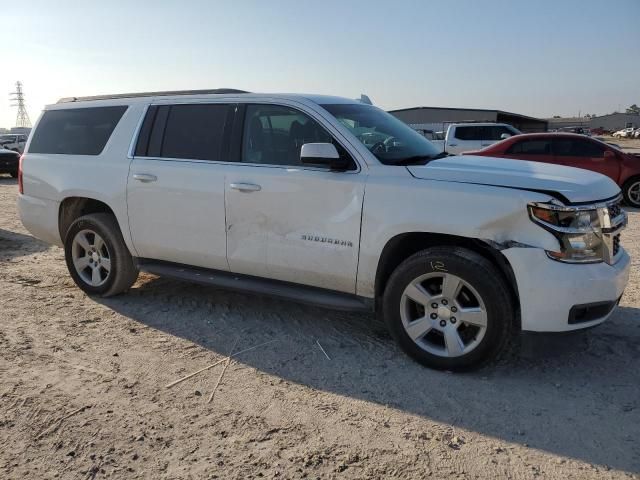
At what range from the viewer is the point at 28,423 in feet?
10.3

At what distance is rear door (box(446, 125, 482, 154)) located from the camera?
17.5 metres

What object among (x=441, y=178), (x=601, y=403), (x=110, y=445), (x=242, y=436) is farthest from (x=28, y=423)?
(x=601, y=403)

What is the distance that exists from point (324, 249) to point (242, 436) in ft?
4.93

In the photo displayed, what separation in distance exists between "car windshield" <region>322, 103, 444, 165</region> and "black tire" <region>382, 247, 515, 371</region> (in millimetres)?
789

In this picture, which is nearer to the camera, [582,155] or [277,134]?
[277,134]

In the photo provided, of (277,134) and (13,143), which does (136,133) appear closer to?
(277,134)

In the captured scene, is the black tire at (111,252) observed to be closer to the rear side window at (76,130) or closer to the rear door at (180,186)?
the rear door at (180,186)

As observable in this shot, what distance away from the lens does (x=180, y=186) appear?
4602 mm

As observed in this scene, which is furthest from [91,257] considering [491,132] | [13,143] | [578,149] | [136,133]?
[13,143]

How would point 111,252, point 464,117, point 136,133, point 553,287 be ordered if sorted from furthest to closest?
point 464,117
point 111,252
point 136,133
point 553,287

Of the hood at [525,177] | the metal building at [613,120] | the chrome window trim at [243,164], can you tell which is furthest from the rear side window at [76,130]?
the metal building at [613,120]

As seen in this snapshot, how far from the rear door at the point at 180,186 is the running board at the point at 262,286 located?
0.08m

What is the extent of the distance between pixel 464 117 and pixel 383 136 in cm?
4656

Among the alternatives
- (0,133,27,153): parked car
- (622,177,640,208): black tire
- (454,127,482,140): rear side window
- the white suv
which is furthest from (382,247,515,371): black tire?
(0,133,27,153): parked car
